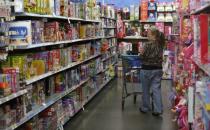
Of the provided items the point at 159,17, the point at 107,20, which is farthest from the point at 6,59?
the point at 159,17

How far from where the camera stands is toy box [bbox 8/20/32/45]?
4.06 metres

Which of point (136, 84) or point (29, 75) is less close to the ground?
point (29, 75)

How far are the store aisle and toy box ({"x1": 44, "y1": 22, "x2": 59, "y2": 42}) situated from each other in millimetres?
1698

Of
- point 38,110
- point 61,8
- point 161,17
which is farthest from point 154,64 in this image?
point 161,17

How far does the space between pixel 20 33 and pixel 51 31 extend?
3.97ft

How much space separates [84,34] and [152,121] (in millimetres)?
2364

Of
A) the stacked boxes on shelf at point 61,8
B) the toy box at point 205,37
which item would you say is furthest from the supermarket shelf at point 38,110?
the toy box at point 205,37

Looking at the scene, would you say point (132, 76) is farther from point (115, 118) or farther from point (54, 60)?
point (54, 60)

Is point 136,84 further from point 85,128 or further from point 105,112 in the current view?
point 85,128

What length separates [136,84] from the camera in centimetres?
771

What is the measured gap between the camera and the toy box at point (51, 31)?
203 inches

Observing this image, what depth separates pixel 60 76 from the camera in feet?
19.6

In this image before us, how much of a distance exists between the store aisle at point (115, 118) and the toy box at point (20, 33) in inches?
96.7

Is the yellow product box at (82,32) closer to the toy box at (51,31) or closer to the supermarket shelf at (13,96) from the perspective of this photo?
the toy box at (51,31)
